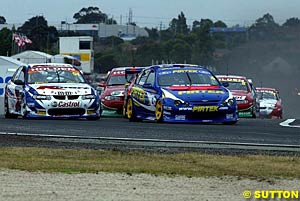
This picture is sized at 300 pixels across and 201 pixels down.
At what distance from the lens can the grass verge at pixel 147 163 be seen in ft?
30.5

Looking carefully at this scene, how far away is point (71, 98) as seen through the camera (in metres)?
17.7

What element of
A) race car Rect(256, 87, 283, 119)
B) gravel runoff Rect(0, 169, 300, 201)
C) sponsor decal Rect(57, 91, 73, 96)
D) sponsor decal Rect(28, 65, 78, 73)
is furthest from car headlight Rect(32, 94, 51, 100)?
race car Rect(256, 87, 283, 119)

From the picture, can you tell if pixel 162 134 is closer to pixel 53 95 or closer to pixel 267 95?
pixel 53 95

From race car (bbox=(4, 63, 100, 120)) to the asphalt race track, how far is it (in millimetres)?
1719

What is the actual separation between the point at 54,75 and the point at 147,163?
362 inches

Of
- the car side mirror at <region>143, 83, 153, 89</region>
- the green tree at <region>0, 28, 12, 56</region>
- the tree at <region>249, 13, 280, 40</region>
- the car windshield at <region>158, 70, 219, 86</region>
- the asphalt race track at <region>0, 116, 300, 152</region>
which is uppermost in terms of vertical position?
the tree at <region>249, 13, 280, 40</region>

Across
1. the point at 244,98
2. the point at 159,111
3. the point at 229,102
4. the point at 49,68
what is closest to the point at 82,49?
the point at 244,98

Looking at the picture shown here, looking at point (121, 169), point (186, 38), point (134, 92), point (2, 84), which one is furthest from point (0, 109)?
point (186, 38)

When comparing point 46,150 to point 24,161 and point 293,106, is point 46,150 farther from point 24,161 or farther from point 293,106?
point 293,106

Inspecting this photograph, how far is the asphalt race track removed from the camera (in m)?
12.3

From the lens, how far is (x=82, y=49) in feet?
305

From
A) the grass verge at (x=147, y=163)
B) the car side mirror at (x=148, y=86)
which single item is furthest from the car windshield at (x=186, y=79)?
the grass verge at (x=147, y=163)

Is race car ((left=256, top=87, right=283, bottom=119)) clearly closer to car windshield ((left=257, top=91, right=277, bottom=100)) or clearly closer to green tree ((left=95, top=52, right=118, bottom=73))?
car windshield ((left=257, top=91, right=277, bottom=100))

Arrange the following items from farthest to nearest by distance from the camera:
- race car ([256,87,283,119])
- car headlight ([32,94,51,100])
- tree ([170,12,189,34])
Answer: tree ([170,12,189,34])
race car ([256,87,283,119])
car headlight ([32,94,51,100])
